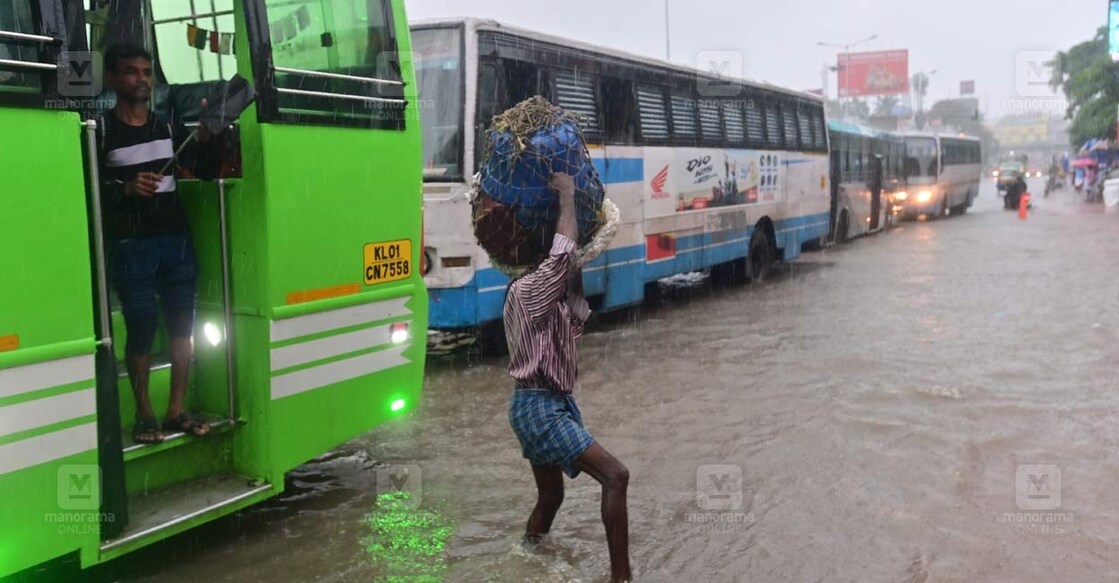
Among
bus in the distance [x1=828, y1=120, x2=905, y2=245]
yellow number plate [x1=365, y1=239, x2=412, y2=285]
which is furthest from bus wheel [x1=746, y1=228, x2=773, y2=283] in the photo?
yellow number plate [x1=365, y1=239, x2=412, y2=285]

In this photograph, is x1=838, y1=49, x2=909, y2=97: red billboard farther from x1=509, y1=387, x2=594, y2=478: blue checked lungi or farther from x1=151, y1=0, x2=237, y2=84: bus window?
x1=509, y1=387, x2=594, y2=478: blue checked lungi

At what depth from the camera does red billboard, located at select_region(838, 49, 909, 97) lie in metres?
68.1

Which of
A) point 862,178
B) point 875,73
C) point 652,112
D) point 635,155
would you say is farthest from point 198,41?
point 875,73

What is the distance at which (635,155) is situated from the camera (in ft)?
35.7

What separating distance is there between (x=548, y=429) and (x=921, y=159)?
31383 mm

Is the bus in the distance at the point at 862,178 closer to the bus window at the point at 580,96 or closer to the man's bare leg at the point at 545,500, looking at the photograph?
the bus window at the point at 580,96

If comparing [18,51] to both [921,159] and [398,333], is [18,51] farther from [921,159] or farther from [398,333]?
[921,159]

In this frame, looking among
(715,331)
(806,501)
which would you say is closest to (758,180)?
(715,331)

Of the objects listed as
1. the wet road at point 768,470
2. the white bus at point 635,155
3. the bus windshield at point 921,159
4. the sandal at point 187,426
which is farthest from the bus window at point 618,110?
the bus windshield at point 921,159

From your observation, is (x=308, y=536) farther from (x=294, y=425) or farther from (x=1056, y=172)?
(x=1056, y=172)

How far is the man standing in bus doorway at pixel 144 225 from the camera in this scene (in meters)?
4.16

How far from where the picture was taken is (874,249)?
21.2 metres

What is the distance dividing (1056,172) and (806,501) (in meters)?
59.6

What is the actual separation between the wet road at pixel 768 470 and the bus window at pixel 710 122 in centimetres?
299
